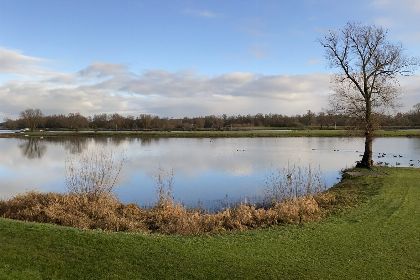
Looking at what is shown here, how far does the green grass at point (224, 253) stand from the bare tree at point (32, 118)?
4236 inches

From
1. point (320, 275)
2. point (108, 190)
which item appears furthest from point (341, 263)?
point (108, 190)

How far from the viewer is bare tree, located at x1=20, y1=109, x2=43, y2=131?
111 meters

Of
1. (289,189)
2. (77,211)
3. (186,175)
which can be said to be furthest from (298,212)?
(186,175)

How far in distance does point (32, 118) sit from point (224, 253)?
113 meters

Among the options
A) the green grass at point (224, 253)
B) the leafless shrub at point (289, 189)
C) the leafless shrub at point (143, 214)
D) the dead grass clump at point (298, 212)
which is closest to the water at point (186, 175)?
the leafless shrub at point (289, 189)

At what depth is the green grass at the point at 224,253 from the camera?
24.6 ft

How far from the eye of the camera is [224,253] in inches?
339

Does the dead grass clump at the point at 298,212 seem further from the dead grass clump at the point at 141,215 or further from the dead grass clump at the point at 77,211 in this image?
the dead grass clump at the point at 77,211

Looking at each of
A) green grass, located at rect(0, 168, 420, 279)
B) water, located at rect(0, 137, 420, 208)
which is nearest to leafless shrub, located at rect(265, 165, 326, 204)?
water, located at rect(0, 137, 420, 208)

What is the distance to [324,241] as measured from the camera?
963 centimetres

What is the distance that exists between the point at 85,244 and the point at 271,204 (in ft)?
28.7

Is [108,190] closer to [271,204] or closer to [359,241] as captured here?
[271,204]

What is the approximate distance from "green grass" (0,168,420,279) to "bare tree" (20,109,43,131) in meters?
108

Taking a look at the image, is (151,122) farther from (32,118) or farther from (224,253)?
(224,253)
